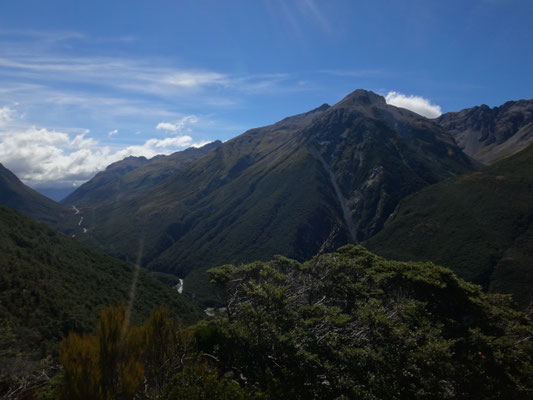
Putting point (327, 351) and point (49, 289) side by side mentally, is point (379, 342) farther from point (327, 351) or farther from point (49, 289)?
point (49, 289)

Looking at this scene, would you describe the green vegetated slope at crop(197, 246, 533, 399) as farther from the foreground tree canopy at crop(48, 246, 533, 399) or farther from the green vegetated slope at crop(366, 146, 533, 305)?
the green vegetated slope at crop(366, 146, 533, 305)

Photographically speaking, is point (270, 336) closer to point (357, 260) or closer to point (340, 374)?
point (340, 374)

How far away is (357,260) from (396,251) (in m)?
135

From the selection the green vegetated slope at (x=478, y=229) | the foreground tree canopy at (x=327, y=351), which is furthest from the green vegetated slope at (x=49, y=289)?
the green vegetated slope at (x=478, y=229)

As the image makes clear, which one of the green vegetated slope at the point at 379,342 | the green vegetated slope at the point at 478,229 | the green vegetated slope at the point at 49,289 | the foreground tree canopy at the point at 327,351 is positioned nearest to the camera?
the foreground tree canopy at the point at 327,351

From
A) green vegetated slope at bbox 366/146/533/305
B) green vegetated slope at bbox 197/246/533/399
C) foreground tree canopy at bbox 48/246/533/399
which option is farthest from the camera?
green vegetated slope at bbox 366/146/533/305

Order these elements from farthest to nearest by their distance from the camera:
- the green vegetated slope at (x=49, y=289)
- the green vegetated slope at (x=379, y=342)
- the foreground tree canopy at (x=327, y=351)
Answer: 1. the green vegetated slope at (x=49, y=289)
2. the green vegetated slope at (x=379, y=342)
3. the foreground tree canopy at (x=327, y=351)

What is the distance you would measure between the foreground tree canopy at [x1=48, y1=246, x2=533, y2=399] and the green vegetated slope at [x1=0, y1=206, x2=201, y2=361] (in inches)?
371

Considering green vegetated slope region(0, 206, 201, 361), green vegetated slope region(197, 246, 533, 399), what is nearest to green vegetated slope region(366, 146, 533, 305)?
green vegetated slope region(197, 246, 533, 399)

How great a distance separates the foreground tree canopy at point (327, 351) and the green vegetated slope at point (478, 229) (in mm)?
102783

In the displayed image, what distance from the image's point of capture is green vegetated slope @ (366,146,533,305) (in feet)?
383

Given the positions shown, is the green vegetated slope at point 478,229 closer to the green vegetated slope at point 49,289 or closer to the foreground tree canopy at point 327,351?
the foreground tree canopy at point 327,351

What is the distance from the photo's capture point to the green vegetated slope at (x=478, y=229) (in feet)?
383

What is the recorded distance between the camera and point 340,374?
1441 cm
